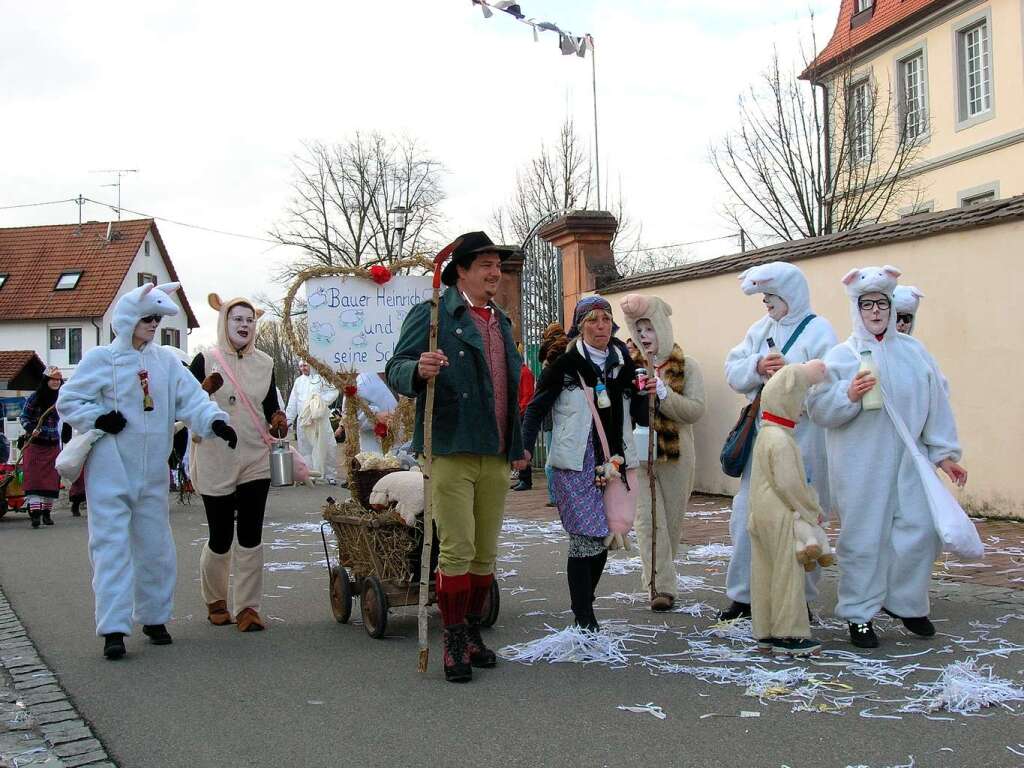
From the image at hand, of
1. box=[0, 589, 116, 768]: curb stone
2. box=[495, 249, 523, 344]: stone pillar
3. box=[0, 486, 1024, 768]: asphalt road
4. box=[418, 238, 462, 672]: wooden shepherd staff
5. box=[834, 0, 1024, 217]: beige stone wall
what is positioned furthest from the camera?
box=[834, 0, 1024, 217]: beige stone wall

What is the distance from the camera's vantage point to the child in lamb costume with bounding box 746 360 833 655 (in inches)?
226

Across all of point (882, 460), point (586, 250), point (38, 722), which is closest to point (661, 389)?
point (882, 460)

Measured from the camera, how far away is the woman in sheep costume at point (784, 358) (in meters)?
6.48

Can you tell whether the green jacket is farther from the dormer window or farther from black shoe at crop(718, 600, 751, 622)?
the dormer window

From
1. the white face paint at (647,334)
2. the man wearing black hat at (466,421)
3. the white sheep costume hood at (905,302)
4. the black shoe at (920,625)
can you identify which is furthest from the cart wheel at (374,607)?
the white sheep costume hood at (905,302)

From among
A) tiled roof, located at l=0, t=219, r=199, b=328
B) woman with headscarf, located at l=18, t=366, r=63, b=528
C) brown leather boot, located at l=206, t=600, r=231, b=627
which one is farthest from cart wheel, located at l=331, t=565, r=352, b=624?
tiled roof, located at l=0, t=219, r=199, b=328

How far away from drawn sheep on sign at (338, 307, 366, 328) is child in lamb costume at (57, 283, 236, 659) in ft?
3.39

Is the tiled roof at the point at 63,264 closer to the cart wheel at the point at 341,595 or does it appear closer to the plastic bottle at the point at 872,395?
the cart wheel at the point at 341,595

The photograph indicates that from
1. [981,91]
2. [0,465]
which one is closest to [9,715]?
[0,465]

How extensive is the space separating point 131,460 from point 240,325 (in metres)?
1.16

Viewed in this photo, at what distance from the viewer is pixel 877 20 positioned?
27.5m

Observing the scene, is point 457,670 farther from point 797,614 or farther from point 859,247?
point 859,247

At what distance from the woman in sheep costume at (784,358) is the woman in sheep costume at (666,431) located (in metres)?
0.84

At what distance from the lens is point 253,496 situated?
7.19 metres
